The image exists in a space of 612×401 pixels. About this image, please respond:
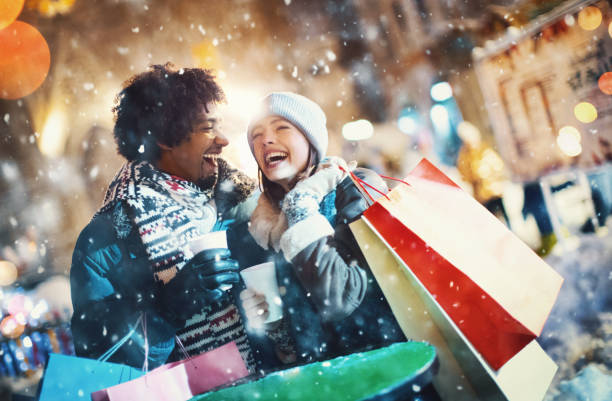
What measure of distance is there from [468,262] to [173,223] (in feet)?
1.72

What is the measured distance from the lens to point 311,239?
0.68 metres

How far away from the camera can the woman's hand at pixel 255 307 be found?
0.71m

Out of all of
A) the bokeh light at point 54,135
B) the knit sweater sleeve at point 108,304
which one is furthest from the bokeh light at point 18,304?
the bokeh light at point 54,135

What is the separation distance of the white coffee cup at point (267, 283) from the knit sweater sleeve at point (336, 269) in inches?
2.2

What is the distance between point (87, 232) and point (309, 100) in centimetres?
51

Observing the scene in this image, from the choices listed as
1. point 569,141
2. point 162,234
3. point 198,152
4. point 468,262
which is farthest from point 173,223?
point 569,141

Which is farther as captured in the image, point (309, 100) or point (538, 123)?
point (538, 123)

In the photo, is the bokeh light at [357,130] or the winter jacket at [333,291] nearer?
the winter jacket at [333,291]

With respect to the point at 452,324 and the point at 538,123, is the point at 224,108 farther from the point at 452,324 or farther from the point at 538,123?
the point at 538,123

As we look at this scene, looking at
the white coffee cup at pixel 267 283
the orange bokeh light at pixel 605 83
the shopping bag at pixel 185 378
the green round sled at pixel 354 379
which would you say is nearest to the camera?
the green round sled at pixel 354 379

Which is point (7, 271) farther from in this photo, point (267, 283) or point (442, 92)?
point (442, 92)

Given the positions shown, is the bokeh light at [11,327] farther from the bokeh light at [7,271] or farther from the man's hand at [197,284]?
the man's hand at [197,284]

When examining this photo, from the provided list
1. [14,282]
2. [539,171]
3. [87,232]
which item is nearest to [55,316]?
[14,282]

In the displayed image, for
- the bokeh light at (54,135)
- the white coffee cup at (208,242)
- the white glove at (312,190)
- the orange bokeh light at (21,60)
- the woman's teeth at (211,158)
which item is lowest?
the white coffee cup at (208,242)
